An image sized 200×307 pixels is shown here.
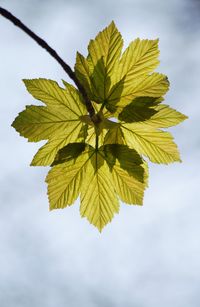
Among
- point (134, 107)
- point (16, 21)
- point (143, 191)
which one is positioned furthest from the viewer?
point (143, 191)

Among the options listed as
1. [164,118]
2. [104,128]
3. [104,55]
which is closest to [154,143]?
[164,118]

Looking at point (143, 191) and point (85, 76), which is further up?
point (85, 76)

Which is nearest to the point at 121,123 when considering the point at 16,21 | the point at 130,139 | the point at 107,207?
the point at 130,139

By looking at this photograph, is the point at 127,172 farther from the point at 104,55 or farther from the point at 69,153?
the point at 104,55

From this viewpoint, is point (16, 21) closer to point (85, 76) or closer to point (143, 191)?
point (85, 76)

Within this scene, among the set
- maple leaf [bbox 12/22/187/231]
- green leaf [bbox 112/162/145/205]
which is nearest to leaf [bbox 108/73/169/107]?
maple leaf [bbox 12/22/187/231]

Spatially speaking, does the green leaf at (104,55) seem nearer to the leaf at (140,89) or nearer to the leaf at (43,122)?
the leaf at (140,89)

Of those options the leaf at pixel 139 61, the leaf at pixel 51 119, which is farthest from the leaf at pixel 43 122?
the leaf at pixel 139 61

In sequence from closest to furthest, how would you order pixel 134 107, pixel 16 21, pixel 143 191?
pixel 16 21
pixel 134 107
pixel 143 191
